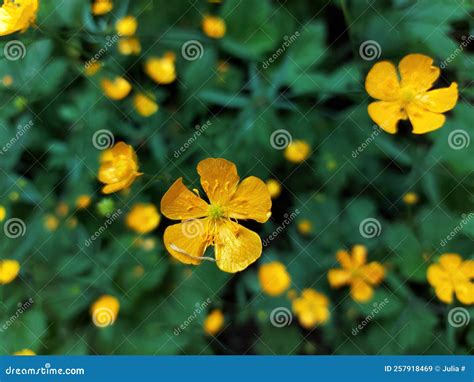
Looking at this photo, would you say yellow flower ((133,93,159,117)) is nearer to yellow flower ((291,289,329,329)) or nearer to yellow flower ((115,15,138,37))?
yellow flower ((115,15,138,37))

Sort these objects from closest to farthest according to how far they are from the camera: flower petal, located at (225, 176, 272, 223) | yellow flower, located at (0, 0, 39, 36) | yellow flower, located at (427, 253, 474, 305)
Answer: flower petal, located at (225, 176, 272, 223)
yellow flower, located at (0, 0, 39, 36)
yellow flower, located at (427, 253, 474, 305)

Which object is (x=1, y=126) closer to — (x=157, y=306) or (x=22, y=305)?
(x=22, y=305)

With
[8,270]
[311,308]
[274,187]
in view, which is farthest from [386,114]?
[8,270]

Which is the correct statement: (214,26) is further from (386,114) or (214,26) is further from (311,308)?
(311,308)

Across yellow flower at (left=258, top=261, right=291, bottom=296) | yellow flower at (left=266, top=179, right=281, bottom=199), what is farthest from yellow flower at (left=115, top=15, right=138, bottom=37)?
yellow flower at (left=258, top=261, right=291, bottom=296)

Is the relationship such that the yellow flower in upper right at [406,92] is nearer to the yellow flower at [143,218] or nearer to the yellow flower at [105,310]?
the yellow flower at [143,218]

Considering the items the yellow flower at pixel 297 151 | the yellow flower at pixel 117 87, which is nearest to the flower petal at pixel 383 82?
the yellow flower at pixel 297 151

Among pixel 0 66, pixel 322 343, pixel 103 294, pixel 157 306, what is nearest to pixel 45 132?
pixel 0 66
